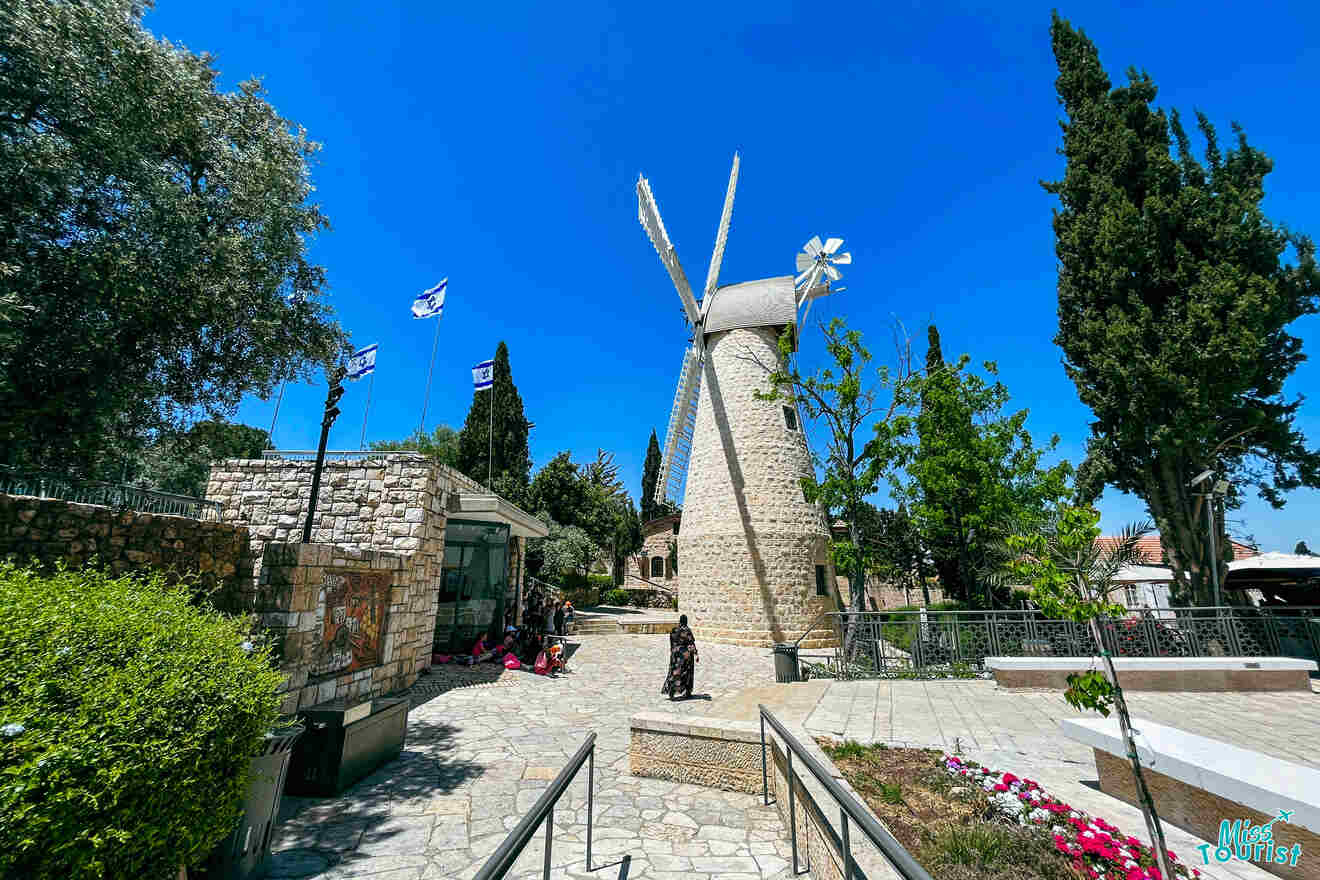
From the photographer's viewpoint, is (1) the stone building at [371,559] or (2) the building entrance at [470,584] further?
(2) the building entrance at [470,584]

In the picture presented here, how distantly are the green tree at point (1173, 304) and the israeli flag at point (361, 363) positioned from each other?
719 inches

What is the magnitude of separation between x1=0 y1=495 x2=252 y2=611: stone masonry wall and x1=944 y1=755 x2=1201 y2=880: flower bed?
7244mm

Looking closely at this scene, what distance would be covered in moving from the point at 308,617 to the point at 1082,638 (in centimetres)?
1320

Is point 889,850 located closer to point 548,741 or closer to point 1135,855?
point 1135,855

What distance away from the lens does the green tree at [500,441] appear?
93.4ft

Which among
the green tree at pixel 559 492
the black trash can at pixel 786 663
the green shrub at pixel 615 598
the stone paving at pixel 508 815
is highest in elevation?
the green tree at pixel 559 492

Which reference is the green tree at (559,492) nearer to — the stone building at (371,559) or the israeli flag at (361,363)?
the stone building at (371,559)

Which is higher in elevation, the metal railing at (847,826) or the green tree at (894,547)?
the green tree at (894,547)

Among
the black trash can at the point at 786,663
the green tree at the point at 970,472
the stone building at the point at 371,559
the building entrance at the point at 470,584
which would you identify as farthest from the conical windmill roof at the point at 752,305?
the black trash can at the point at 786,663

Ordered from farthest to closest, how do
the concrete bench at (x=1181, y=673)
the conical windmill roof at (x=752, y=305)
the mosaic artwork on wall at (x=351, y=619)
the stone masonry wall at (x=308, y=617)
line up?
the conical windmill roof at (x=752, y=305) < the concrete bench at (x=1181, y=673) < the mosaic artwork on wall at (x=351, y=619) < the stone masonry wall at (x=308, y=617)

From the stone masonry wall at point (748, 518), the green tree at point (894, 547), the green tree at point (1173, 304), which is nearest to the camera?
the green tree at point (1173, 304)

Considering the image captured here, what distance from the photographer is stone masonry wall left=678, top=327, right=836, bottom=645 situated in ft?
53.8

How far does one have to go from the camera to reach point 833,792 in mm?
2650

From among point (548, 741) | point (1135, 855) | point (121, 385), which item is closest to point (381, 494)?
point (121, 385)
